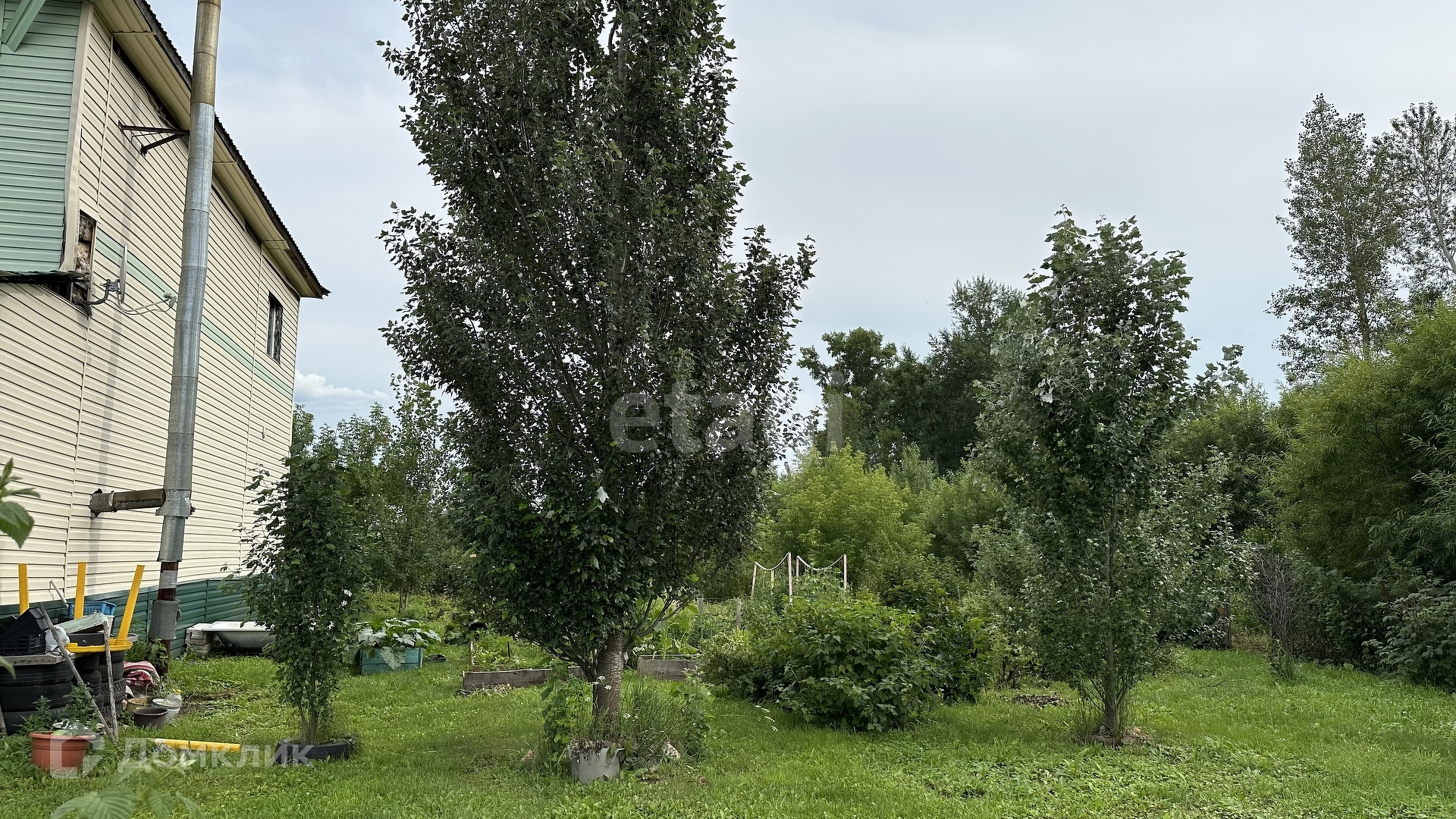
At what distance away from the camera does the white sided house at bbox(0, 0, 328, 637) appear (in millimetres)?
8188

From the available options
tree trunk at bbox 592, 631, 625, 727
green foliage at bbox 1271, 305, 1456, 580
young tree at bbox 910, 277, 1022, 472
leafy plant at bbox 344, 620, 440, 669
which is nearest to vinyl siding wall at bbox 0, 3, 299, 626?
leafy plant at bbox 344, 620, 440, 669

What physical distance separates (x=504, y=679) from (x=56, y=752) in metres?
4.71

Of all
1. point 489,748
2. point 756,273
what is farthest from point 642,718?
point 756,273

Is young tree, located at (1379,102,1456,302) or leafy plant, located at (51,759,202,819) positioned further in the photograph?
young tree, located at (1379,102,1456,302)

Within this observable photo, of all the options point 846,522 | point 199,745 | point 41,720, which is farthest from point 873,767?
point 846,522

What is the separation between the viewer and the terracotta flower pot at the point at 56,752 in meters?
6.39

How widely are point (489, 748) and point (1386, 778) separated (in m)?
6.93

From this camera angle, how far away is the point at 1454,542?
40.4 ft

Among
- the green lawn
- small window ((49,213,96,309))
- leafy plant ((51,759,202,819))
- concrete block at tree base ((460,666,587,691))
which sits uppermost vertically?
small window ((49,213,96,309))

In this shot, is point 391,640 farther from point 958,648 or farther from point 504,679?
point 958,648

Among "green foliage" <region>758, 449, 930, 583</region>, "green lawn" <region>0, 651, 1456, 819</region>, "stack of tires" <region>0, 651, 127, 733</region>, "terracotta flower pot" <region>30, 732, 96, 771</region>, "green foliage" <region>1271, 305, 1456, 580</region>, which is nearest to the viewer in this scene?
"green lawn" <region>0, 651, 1456, 819</region>

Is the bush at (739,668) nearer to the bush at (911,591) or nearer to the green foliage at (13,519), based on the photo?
the bush at (911,591)

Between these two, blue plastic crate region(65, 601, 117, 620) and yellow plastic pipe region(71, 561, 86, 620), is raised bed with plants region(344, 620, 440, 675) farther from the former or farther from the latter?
yellow plastic pipe region(71, 561, 86, 620)

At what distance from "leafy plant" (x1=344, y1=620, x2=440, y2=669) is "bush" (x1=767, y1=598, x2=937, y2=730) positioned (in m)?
5.37
